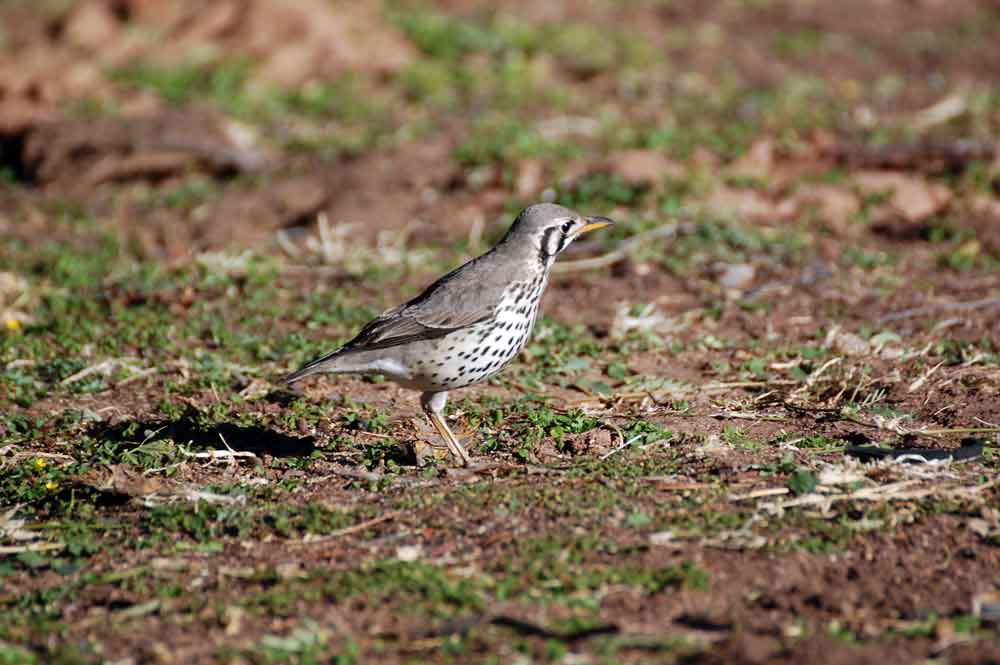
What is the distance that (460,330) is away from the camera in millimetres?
6164

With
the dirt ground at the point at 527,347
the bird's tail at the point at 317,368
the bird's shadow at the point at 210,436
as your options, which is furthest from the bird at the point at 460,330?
the bird's shadow at the point at 210,436

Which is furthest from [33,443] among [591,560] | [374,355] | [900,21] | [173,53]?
[900,21]

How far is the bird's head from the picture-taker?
6.54 m

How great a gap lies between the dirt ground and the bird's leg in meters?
0.09

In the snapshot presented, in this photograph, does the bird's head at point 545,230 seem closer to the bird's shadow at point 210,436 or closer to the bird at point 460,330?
the bird at point 460,330

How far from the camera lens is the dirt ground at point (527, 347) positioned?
470 cm

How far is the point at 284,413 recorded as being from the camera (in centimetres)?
690

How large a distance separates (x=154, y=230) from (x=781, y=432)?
5921mm

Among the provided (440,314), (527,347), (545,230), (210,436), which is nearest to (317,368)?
(440,314)

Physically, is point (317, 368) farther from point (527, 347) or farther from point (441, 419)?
point (527, 347)

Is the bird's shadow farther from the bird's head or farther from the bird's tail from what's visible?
the bird's head

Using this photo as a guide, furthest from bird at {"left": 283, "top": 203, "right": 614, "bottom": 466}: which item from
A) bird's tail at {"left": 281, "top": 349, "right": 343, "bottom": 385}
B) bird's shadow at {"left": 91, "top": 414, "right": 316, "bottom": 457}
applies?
bird's shadow at {"left": 91, "top": 414, "right": 316, "bottom": 457}

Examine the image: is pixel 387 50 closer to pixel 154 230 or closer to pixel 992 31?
pixel 154 230

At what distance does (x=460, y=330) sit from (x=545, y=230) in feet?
2.46
